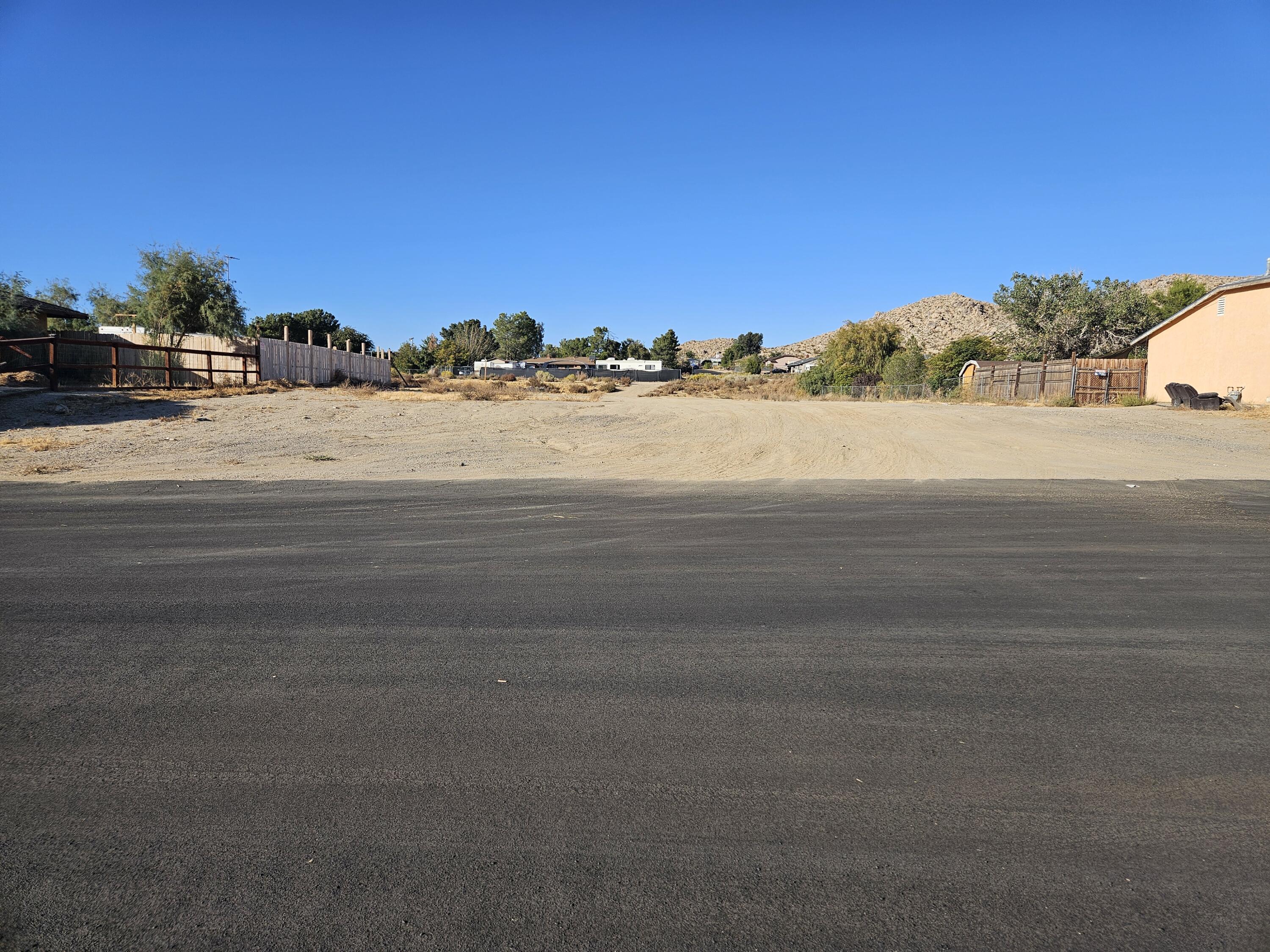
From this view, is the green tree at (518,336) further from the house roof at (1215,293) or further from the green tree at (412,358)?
the house roof at (1215,293)

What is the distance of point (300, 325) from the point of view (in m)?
86.8

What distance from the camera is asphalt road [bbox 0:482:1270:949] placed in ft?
8.82

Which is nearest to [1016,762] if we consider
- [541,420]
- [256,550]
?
[256,550]

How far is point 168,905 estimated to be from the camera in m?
2.69

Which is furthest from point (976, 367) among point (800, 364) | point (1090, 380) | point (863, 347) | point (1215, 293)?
A: point (800, 364)

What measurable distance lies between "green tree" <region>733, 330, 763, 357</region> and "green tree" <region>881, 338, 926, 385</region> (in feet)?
284

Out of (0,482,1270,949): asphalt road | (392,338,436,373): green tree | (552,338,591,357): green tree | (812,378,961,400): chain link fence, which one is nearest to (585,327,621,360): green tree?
(552,338,591,357): green tree

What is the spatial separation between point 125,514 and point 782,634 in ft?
29.1

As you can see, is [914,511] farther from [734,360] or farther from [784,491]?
[734,360]

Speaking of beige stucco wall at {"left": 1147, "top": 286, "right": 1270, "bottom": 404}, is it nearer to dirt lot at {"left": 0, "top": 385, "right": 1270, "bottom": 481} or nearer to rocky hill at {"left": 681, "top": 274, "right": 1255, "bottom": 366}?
dirt lot at {"left": 0, "top": 385, "right": 1270, "bottom": 481}

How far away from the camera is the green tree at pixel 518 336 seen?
145375 millimetres

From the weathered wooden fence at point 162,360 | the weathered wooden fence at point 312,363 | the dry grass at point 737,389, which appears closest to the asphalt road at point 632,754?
the weathered wooden fence at point 162,360

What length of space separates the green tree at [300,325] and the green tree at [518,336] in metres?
49.9

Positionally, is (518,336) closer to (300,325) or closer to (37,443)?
(300,325)
